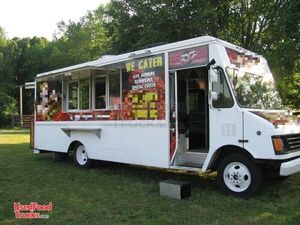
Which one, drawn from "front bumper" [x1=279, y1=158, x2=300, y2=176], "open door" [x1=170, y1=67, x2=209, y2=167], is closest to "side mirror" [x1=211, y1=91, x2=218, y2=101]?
"open door" [x1=170, y1=67, x2=209, y2=167]

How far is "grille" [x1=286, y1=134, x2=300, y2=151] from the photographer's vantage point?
7468mm

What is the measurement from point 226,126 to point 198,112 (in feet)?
6.10

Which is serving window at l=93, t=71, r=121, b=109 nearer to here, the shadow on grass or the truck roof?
the truck roof

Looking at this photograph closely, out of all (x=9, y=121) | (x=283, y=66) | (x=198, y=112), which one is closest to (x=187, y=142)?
(x=198, y=112)

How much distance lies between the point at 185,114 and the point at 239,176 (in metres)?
2.13

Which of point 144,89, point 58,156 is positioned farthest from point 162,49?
point 58,156

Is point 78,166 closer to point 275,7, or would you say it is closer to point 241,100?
point 241,100

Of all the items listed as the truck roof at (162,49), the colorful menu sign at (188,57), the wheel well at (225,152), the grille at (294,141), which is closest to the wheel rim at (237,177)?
the wheel well at (225,152)

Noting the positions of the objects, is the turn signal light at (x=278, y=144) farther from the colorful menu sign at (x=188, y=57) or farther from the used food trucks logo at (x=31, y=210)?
the used food trucks logo at (x=31, y=210)

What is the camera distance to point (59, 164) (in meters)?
12.4

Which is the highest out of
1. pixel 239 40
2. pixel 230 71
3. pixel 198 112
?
pixel 239 40

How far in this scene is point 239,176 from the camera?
7.51 meters

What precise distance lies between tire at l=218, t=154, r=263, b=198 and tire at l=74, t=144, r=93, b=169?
461 centimetres

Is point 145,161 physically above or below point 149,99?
below
